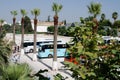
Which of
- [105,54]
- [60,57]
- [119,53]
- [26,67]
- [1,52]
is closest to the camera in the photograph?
[119,53]

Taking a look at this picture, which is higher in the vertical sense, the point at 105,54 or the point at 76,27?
the point at 76,27

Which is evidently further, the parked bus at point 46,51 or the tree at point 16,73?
the parked bus at point 46,51

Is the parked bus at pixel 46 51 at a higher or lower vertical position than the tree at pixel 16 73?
lower

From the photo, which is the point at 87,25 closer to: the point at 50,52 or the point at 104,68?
the point at 104,68

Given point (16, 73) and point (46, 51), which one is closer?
point (16, 73)

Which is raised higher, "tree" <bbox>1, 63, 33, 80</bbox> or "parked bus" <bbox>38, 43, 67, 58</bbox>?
"tree" <bbox>1, 63, 33, 80</bbox>

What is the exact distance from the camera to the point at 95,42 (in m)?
6.58

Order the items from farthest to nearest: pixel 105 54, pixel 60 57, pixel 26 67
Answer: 1. pixel 60 57
2. pixel 26 67
3. pixel 105 54

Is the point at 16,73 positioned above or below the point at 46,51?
above

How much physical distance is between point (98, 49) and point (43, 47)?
30.1m

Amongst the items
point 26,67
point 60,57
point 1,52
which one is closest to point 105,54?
point 26,67

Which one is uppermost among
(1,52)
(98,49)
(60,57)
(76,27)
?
(76,27)

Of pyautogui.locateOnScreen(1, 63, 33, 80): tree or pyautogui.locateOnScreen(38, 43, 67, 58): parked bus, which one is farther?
pyautogui.locateOnScreen(38, 43, 67, 58): parked bus

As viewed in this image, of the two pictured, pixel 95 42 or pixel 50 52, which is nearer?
pixel 95 42
